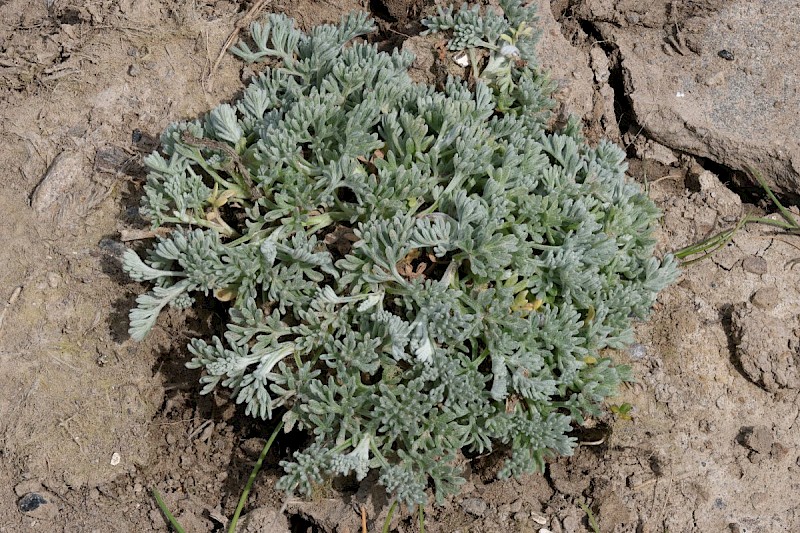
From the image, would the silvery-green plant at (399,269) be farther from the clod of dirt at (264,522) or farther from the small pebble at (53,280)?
the small pebble at (53,280)

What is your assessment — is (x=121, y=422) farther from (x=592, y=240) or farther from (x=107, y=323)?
(x=592, y=240)

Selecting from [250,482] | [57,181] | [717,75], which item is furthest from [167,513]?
[717,75]

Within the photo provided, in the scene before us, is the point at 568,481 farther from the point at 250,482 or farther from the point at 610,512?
the point at 250,482

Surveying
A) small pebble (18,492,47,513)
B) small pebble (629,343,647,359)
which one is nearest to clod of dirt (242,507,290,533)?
small pebble (18,492,47,513)

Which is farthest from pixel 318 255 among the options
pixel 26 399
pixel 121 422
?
pixel 26 399

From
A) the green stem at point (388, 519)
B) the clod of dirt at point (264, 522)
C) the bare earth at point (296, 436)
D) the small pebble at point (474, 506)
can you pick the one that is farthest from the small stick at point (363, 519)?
the small pebble at point (474, 506)

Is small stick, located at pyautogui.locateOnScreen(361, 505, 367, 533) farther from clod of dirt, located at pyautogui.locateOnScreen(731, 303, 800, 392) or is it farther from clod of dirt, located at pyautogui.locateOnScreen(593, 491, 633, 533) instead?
clod of dirt, located at pyautogui.locateOnScreen(731, 303, 800, 392)

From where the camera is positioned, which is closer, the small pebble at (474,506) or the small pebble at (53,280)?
the small pebble at (474,506)
